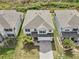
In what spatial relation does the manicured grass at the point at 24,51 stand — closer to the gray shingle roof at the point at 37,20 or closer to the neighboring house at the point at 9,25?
the neighboring house at the point at 9,25

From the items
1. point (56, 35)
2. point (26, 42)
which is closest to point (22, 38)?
point (26, 42)

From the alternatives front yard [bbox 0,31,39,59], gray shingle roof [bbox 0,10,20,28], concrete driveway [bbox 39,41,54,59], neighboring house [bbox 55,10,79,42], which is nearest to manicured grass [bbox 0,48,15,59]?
front yard [bbox 0,31,39,59]

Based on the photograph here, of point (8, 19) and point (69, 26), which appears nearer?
point (69, 26)

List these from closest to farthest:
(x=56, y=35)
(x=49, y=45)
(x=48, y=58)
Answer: (x=48, y=58) < (x=49, y=45) < (x=56, y=35)

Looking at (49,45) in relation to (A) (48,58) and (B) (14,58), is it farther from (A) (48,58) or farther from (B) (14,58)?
(B) (14,58)

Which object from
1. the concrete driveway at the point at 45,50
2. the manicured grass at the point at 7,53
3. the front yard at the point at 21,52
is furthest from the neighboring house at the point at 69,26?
the manicured grass at the point at 7,53

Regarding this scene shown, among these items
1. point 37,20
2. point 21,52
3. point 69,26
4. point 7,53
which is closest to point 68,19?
point 69,26

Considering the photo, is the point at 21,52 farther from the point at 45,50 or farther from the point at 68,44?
the point at 68,44

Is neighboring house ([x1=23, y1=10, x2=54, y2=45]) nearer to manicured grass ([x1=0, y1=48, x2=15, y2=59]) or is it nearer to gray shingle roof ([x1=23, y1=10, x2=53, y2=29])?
gray shingle roof ([x1=23, y1=10, x2=53, y2=29])
